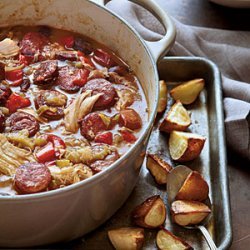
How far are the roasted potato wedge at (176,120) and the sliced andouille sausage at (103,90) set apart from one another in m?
0.23

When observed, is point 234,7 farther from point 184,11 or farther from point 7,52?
point 7,52

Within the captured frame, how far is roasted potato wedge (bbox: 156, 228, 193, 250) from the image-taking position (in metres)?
2.03

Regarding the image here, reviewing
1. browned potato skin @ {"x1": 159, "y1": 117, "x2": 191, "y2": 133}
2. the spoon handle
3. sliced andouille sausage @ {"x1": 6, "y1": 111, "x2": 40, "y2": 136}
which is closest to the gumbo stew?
sliced andouille sausage @ {"x1": 6, "y1": 111, "x2": 40, "y2": 136}

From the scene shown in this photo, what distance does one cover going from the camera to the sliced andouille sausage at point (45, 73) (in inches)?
89.0

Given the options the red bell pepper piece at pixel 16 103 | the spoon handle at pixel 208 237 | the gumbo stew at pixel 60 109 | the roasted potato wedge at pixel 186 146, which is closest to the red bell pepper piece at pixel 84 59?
the gumbo stew at pixel 60 109

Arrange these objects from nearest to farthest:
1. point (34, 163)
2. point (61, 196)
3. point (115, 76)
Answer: point (61, 196) → point (34, 163) → point (115, 76)

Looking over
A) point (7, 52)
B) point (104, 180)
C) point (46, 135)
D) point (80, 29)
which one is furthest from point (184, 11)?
point (104, 180)

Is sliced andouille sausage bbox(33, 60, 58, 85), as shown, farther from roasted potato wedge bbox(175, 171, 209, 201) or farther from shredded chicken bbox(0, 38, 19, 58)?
roasted potato wedge bbox(175, 171, 209, 201)

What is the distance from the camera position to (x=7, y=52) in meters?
2.40

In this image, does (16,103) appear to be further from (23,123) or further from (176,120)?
(176,120)

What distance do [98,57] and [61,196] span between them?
2.73ft

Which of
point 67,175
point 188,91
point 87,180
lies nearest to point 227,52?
point 188,91

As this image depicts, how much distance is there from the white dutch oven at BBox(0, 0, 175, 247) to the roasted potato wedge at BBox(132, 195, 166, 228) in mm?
68

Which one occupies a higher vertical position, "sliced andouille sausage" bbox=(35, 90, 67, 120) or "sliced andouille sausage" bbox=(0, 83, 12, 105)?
"sliced andouille sausage" bbox=(0, 83, 12, 105)
